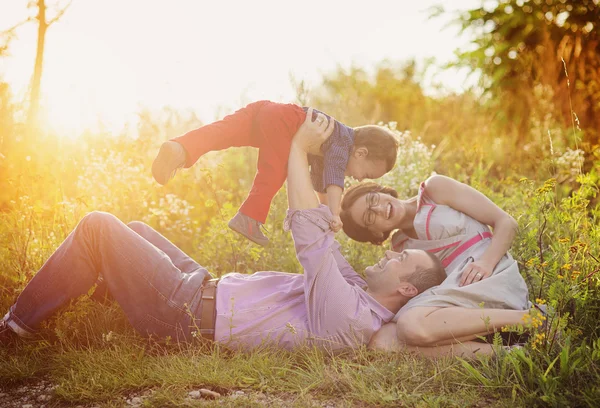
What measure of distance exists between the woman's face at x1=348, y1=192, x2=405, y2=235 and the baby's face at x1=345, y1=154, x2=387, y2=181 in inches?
6.9

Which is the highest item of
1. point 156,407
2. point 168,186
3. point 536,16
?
point 536,16

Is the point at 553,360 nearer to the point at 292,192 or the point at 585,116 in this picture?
the point at 292,192

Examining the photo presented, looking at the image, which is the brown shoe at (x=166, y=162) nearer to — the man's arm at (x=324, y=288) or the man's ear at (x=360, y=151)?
the man's arm at (x=324, y=288)

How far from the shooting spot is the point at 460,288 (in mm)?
3357

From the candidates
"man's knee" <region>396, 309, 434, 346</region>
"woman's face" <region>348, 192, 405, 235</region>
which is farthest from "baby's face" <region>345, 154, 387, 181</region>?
"man's knee" <region>396, 309, 434, 346</region>

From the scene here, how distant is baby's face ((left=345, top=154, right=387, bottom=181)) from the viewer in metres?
4.25

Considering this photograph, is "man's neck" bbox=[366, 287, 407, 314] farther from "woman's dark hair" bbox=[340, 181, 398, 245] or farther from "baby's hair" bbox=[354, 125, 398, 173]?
"baby's hair" bbox=[354, 125, 398, 173]

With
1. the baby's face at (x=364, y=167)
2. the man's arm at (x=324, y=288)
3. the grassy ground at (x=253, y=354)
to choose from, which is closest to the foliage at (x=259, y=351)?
the grassy ground at (x=253, y=354)

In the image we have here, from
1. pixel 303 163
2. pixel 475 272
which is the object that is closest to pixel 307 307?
pixel 303 163

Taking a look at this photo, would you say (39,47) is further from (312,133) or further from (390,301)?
(390,301)

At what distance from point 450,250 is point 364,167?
2.74 feet

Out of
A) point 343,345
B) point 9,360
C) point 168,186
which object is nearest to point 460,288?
point 343,345

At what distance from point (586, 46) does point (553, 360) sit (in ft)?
23.8

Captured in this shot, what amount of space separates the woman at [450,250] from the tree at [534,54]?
4.98 meters
